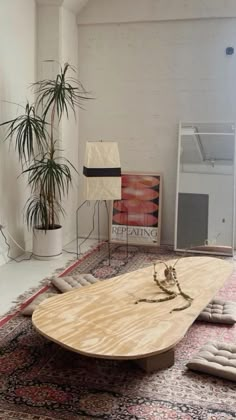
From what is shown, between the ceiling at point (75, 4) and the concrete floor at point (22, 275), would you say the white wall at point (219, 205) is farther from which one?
the ceiling at point (75, 4)

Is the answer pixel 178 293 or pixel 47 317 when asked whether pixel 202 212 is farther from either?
pixel 47 317

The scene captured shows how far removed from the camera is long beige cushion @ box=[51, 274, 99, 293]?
394 centimetres

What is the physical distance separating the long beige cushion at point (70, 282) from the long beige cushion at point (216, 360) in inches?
51.9

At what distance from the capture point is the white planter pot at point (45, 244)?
5.04m

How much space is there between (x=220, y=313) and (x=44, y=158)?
2.54 m

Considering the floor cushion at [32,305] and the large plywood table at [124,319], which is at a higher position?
the large plywood table at [124,319]

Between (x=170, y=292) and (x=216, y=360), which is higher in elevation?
(x=170, y=292)

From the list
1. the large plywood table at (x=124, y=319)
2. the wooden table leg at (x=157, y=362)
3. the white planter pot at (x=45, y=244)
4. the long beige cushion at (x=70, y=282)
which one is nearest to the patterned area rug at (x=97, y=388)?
the wooden table leg at (x=157, y=362)

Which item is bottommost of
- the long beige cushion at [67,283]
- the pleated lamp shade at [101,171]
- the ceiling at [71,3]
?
the long beige cushion at [67,283]

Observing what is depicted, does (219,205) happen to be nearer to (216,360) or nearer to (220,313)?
(220,313)

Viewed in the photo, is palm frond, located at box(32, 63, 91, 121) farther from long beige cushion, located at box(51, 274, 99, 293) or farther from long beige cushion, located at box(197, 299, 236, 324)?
long beige cushion, located at box(197, 299, 236, 324)

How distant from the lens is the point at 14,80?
4891 millimetres

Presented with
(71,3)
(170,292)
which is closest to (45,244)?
(170,292)

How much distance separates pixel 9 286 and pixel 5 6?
8.51 feet
